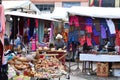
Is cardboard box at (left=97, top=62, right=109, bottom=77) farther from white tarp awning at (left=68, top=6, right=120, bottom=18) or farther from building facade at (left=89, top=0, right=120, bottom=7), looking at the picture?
building facade at (left=89, top=0, right=120, bottom=7)

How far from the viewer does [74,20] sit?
54.3ft

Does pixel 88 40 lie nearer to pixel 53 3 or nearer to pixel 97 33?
pixel 97 33

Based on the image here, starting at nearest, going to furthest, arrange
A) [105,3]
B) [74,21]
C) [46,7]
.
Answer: [74,21]
[105,3]
[46,7]

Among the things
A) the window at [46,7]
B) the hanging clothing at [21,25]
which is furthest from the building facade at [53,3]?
the hanging clothing at [21,25]

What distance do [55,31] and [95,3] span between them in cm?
1470

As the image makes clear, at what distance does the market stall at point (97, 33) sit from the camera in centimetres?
1599

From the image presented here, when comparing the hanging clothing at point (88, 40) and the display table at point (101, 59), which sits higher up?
the hanging clothing at point (88, 40)

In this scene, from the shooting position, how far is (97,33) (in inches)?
658

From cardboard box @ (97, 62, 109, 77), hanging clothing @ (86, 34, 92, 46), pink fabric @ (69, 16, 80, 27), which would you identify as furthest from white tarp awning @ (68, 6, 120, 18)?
cardboard box @ (97, 62, 109, 77)

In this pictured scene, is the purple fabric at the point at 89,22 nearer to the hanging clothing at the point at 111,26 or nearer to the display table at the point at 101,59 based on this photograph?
the hanging clothing at the point at 111,26

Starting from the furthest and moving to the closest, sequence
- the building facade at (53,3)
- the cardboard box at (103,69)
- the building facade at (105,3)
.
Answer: the building facade at (53,3), the building facade at (105,3), the cardboard box at (103,69)

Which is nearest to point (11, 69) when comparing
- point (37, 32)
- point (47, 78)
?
point (47, 78)

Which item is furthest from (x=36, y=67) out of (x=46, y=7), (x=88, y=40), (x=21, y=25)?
(x=46, y=7)

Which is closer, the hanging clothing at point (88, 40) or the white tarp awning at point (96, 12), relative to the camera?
the white tarp awning at point (96, 12)
